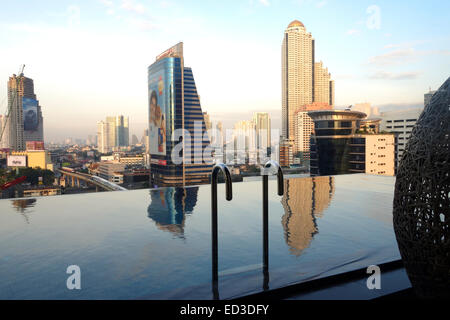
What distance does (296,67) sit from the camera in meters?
74.1

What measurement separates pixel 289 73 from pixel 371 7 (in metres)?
72.1

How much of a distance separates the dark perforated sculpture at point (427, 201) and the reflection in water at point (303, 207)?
3.70ft

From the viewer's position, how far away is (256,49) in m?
9.58

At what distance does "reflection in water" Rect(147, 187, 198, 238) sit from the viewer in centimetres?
370

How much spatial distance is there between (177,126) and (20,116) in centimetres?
2367

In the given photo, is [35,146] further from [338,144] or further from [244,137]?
[244,137]

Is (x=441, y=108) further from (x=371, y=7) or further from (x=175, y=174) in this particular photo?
(x=175, y=174)

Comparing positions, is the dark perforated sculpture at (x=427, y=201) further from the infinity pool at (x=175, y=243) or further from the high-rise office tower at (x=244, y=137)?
the high-rise office tower at (x=244, y=137)

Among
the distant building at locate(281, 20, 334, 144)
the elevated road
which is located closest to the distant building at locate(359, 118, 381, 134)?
the elevated road

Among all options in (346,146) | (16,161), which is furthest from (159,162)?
(346,146)

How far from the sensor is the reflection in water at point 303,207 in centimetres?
313

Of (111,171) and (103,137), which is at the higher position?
(103,137)

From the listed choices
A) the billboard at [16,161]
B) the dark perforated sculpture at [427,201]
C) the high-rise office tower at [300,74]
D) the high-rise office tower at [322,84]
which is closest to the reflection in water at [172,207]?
the dark perforated sculpture at [427,201]

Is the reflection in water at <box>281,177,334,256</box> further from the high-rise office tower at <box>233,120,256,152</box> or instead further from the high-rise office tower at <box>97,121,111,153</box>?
the high-rise office tower at <box>97,121,111,153</box>
